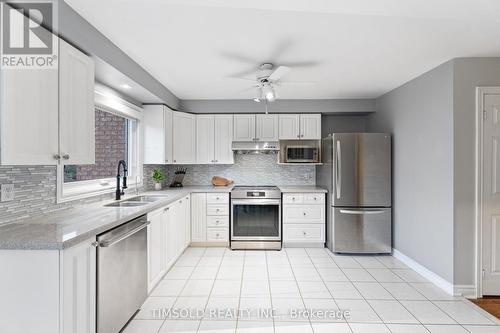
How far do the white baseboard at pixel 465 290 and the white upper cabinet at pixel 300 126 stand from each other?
2682 millimetres

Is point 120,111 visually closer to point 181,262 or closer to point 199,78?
point 199,78

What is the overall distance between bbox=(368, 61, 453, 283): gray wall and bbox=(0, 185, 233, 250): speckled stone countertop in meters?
2.96

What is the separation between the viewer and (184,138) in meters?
4.54

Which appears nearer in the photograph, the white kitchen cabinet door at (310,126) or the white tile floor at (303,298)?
the white tile floor at (303,298)

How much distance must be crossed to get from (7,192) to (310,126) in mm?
3929

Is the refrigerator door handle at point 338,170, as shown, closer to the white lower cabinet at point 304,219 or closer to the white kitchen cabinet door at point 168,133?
the white lower cabinet at point 304,219

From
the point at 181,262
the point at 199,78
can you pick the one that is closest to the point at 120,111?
the point at 199,78

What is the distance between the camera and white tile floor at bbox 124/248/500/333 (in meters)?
2.25

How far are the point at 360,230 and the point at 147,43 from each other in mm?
3495

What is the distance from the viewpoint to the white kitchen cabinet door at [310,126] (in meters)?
4.65

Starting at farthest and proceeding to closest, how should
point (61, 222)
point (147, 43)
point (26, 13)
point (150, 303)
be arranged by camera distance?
point (150, 303) → point (147, 43) → point (61, 222) → point (26, 13)

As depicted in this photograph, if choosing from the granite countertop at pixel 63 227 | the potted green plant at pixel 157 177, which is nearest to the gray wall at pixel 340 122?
the potted green plant at pixel 157 177

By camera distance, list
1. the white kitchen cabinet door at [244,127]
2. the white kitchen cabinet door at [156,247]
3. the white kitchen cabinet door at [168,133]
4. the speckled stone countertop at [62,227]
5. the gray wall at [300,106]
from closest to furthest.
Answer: the speckled stone countertop at [62,227], the white kitchen cabinet door at [156,247], the white kitchen cabinet door at [168,133], the gray wall at [300,106], the white kitchen cabinet door at [244,127]

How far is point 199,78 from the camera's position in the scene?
343cm
